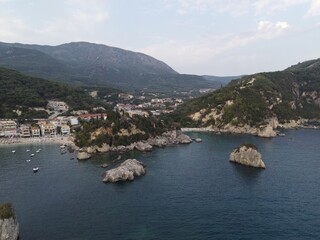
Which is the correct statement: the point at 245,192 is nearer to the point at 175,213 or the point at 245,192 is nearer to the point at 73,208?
the point at 175,213

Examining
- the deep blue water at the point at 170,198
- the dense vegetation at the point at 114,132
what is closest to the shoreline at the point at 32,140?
the dense vegetation at the point at 114,132

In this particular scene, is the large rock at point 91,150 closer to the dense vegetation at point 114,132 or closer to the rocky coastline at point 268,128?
the dense vegetation at point 114,132

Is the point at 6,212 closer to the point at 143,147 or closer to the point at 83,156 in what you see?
the point at 83,156

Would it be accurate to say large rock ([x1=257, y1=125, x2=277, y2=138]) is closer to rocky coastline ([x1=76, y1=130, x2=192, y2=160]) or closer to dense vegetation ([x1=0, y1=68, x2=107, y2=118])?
rocky coastline ([x1=76, y1=130, x2=192, y2=160])

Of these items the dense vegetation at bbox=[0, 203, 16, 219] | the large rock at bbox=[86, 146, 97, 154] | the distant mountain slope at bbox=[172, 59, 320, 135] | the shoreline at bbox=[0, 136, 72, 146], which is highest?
the distant mountain slope at bbox=[172, 59, 320, 135]

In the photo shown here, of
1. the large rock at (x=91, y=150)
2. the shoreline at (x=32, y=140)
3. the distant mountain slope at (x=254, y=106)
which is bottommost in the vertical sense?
the shoreline at (x=32, y=140)

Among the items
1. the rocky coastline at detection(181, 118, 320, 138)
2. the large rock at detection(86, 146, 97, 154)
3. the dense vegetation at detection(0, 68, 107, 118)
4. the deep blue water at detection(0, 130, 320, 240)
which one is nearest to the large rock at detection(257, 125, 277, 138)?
the rocky coastline at detection(181, 118, 320, 138)

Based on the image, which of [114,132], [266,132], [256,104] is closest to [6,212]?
[114,132]
